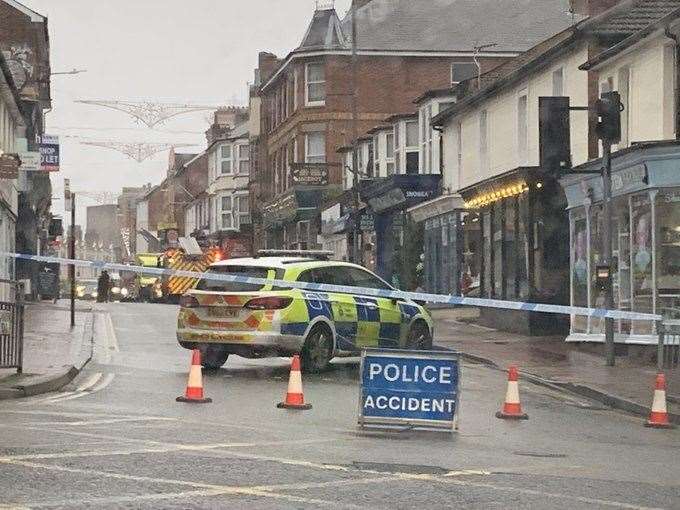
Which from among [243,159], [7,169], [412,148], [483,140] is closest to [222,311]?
[7,169]

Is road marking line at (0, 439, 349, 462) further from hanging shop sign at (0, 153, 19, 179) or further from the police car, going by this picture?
hanging shop sign at (0, 153, 19, 179)

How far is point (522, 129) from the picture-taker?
33.1 m

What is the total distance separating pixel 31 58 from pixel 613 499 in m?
51.5

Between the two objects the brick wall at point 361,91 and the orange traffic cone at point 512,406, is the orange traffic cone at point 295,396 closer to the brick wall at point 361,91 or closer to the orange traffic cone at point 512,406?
the orange traffic cone at point 512,406

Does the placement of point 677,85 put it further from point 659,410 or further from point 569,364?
point 659,410

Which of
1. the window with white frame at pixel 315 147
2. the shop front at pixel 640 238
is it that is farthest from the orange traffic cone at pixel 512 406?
the window with white frame at pixel 315 147

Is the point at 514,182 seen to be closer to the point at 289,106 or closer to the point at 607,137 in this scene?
the point at 607,137

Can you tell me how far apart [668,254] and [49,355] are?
10439 mm

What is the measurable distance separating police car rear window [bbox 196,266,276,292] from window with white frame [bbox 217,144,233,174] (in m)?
68.5

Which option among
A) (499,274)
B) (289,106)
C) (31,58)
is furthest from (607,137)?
(289,106)

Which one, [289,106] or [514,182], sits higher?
[289,106]

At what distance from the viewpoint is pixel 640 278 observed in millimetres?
24828

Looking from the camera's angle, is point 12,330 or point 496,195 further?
point 496,195

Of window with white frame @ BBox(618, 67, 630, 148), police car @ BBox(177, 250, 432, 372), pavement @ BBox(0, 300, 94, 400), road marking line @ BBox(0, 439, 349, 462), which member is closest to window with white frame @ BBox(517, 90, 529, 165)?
window with white frame @ BBox(618, 67, 630, 148)
